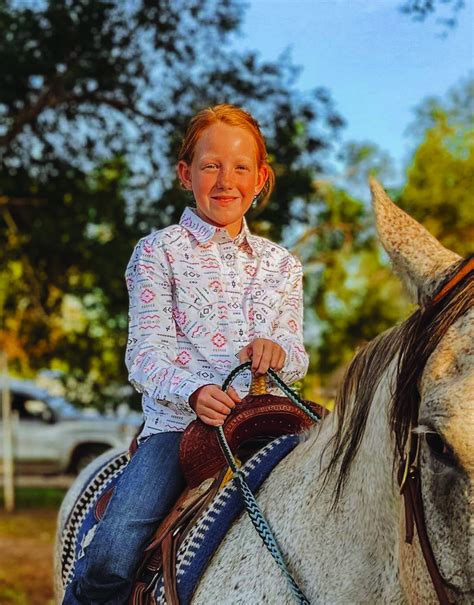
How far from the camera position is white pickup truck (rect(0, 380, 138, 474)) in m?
16.6

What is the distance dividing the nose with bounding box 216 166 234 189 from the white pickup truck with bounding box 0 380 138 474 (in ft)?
46.6

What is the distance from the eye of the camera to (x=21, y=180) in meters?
8.75

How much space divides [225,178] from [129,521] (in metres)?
1.08

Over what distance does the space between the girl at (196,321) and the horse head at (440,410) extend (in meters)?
0.69

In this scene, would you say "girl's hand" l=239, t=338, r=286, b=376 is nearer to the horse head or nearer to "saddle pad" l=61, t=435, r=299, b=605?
"saddle pad" l=61, t=435, r=299, b=605

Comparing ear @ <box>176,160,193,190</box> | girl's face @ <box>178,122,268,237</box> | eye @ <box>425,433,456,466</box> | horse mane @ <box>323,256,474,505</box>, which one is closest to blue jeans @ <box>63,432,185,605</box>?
horse mane @ <box>323,256,474,505</box>

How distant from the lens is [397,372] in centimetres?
→ 180

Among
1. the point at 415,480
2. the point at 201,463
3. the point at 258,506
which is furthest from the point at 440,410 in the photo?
the point at 201,463

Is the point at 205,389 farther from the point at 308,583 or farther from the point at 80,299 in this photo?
the point at 80,299

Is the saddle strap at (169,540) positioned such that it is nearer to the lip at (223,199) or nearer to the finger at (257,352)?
the finger at (257,352)

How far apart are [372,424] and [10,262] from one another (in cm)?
763

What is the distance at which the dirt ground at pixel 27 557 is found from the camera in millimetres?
8125

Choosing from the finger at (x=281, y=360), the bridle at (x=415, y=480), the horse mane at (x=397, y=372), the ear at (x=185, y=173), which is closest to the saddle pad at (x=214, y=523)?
the finger at (x=281, y=360)

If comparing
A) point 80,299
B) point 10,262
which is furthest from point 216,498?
point 10,262
